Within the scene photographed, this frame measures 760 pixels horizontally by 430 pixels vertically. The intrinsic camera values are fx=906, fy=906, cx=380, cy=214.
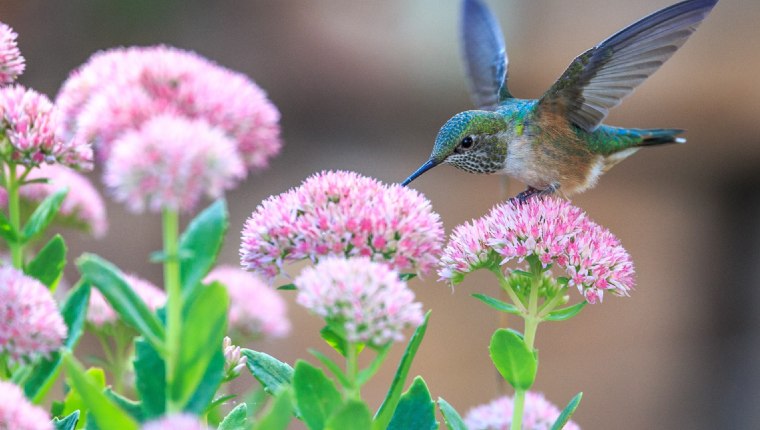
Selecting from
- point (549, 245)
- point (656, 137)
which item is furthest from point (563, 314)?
point (656, 137)

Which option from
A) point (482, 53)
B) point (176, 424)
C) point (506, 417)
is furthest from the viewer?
point (482, 53)

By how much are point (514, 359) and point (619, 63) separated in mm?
560

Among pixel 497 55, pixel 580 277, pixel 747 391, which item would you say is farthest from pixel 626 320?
pixel 580 277

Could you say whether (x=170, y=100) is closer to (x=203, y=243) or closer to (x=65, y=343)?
(x=203, y=243)

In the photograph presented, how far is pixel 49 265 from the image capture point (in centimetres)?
84

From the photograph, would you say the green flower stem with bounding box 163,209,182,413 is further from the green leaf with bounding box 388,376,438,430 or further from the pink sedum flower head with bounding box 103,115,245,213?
the green leaf with bounding box 388,376,438,430

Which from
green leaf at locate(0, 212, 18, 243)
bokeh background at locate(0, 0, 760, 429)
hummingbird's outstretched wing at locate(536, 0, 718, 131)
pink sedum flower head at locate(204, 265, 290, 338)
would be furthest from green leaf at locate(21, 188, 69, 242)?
bokeh background at locate(0, 0, 760, 429)

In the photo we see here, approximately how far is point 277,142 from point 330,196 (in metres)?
0.08

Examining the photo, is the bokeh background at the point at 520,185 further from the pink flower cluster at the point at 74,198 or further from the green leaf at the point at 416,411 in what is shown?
the green leaf at the point at 416,411

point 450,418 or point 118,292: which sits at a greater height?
point 450,418

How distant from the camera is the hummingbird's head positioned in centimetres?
125

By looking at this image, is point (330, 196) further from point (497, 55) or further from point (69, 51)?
point (69, 51)

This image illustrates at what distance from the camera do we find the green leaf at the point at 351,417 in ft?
1.97

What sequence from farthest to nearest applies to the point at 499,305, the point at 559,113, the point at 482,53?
the point at 482,53, the point at 559,113, the point at 499,305
